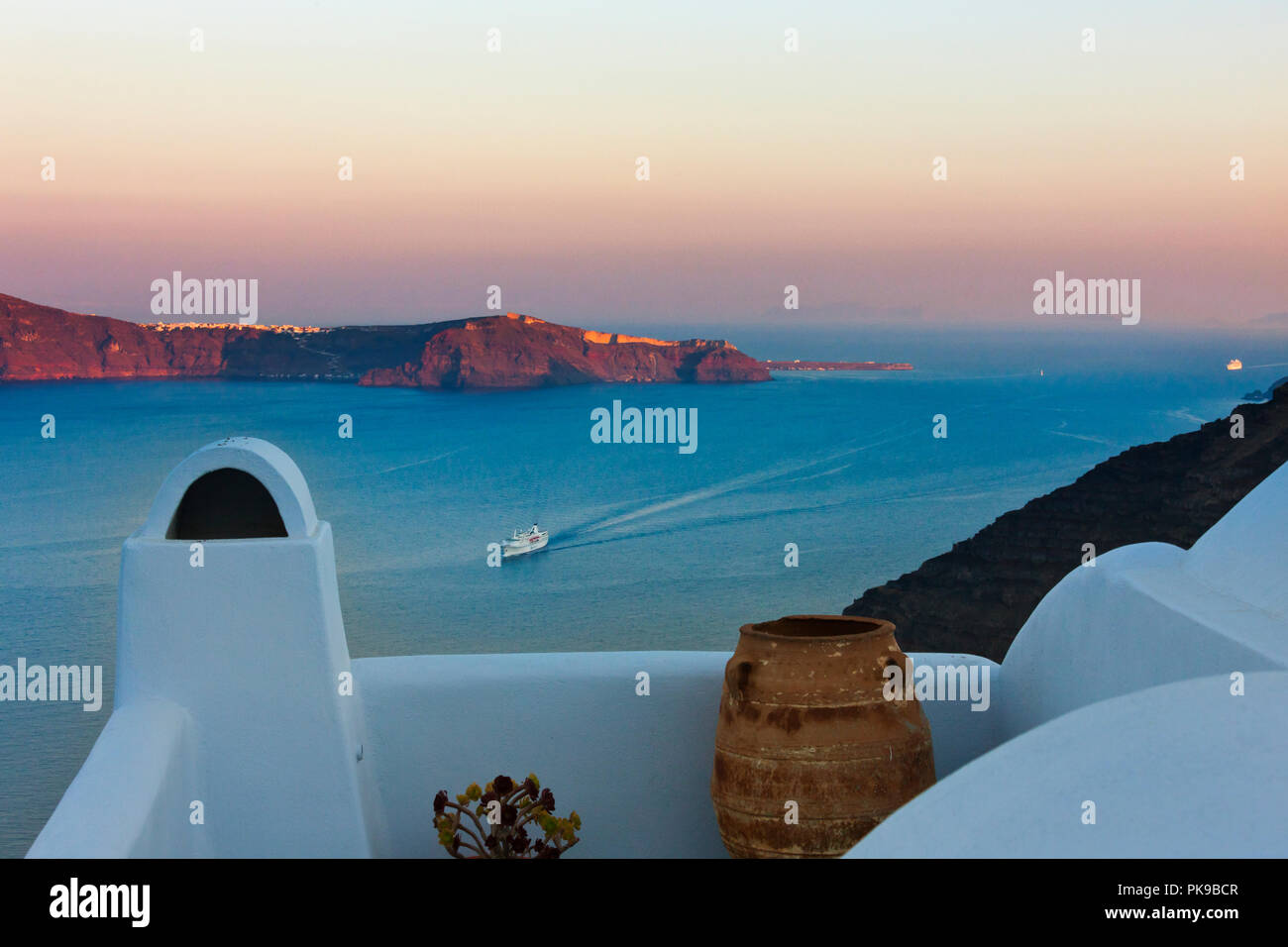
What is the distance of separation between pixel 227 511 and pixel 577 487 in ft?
166

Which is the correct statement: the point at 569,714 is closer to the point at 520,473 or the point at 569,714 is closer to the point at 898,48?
the point at 898,48

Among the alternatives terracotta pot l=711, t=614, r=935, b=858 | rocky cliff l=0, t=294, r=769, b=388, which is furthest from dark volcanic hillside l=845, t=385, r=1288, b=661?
terracotta pot l=711, t=614, r=935, b=858

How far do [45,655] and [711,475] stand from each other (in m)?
28.9

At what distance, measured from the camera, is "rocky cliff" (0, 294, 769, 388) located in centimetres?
2759

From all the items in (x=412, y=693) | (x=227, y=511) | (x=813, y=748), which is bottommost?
(x=813, y=748)

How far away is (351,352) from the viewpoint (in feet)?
108

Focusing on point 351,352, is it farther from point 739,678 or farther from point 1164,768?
point 1164,768

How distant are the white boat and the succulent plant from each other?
4067 centimetres

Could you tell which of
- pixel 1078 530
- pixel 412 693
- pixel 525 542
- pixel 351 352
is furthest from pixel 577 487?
pixel 412 693

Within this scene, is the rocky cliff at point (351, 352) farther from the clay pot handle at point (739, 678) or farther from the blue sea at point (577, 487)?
the clay pot handle at point (739, 678)

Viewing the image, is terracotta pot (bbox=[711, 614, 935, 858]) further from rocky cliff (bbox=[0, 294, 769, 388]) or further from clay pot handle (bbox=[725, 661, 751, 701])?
rocky cliff (bbox=[0, 294, 769, 388])

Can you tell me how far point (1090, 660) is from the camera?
140 inches

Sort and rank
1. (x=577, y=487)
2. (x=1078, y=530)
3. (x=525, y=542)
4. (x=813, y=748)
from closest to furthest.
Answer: (x=813, y=748) → (x=1078, y=530) → (x=525, y=542) → (x=577, y=487)

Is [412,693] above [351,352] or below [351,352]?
below
